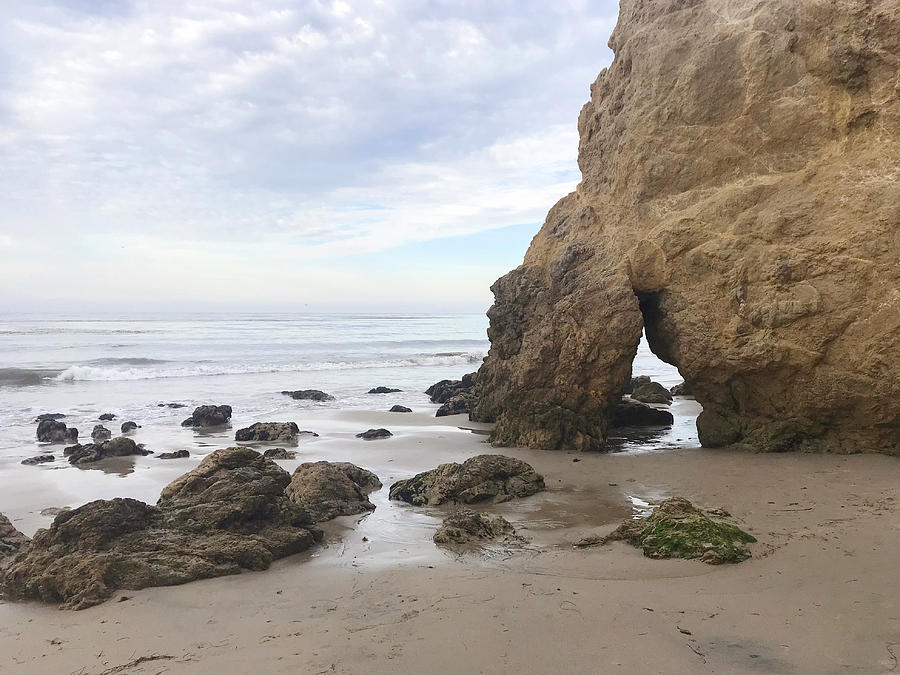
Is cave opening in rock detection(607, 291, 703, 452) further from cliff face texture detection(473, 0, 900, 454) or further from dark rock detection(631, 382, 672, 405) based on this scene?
dark rock detection(631, 382, 672, 405)

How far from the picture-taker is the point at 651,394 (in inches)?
624

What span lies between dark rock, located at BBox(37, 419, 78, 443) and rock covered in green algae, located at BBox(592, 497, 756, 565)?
35.5 feet

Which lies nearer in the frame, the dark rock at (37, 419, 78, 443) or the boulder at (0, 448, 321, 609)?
the boulder at (0, 448, 321, 609)

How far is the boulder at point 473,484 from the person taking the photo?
7266mm

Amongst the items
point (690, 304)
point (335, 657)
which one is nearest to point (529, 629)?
point (335, 657)

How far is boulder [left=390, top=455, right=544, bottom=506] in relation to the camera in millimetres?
7266

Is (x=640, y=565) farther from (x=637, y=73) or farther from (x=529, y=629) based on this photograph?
(x=637, y=73)

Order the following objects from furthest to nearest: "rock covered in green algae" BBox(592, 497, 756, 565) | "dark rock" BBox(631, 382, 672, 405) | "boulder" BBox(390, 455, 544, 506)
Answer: "dark rock" BBox(631, 382, 672, 405)
"boulder" BBox(390, 455, 544, 506)
"rock covered in green algae" BBox(592, 497, 756, 565)

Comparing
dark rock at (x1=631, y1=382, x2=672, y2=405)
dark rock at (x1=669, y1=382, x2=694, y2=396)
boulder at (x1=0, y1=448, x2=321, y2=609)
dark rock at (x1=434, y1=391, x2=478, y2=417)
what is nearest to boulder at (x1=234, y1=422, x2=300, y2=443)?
dark rock at (x1=434, y1=391, x2=478, y2=417)

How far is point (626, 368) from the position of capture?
984 centimetres

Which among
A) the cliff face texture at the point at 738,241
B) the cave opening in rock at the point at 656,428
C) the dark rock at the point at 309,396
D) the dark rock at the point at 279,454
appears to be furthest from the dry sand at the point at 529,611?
the dark rock at the point at 309,396

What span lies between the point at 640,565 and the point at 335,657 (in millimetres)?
2368

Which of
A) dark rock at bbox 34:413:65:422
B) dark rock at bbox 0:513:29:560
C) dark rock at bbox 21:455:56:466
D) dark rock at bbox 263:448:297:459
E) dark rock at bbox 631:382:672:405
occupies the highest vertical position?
dark rock at bbox 631:382:672:405

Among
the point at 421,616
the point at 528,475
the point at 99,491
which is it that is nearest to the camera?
the point at 421,616
